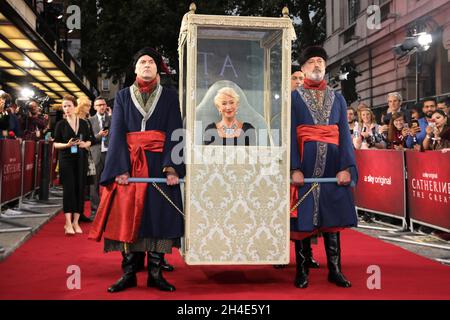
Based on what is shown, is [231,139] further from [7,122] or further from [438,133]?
[7,122]

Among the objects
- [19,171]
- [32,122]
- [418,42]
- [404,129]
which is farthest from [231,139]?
[32,122]

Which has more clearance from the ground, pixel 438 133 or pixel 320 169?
pixel 438 133

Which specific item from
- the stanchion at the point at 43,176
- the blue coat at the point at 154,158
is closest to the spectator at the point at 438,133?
the blue coat at the point at 154,158

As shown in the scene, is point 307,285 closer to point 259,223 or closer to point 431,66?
point 259,223

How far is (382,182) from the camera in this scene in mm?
8516

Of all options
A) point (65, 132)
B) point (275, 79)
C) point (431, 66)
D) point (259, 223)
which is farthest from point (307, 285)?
point (431, 66)

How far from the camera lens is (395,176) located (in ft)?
26.5

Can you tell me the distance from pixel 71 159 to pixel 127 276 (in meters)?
3.32

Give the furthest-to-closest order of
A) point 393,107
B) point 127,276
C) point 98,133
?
point 393,107
point 98,133
point 127,276

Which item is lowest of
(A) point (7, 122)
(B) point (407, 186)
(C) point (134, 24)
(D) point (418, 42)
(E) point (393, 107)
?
(B) point (407, 186)

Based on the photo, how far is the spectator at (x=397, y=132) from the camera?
859 cm

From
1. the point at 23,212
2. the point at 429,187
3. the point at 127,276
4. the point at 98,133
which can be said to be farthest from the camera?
the point at 23,212

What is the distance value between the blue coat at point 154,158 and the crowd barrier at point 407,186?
349cm

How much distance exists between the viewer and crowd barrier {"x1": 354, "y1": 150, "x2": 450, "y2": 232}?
6.79m
